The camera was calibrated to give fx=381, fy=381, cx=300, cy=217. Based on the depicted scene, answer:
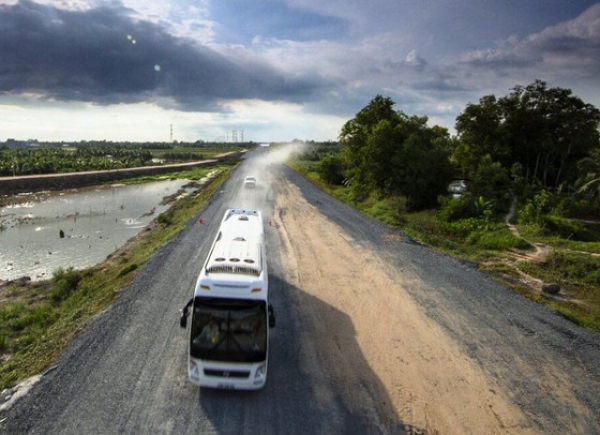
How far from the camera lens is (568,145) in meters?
41.7

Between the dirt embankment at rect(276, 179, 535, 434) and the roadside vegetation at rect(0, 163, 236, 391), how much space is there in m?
8.42

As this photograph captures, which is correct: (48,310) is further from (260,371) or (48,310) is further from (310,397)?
(310,397)

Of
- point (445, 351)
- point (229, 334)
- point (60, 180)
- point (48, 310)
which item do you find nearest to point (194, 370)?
point (229, 334)

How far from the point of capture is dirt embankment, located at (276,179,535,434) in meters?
9.59

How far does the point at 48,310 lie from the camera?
17.9 metres

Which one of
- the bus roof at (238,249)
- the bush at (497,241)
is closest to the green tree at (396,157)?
the bush at (497,241)

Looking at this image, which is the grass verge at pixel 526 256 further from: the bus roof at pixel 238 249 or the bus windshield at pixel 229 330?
the bus windshield at pixel 229 330

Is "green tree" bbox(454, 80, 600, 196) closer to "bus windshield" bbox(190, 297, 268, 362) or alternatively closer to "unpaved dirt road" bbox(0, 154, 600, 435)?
"unpaved dirt road" bbox(0, 154, 600, 435)

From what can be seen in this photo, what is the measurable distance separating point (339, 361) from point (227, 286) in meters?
4.56

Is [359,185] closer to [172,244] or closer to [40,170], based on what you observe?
[172,244]

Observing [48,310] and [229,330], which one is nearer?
[229,330]

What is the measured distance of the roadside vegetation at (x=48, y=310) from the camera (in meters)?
12.2

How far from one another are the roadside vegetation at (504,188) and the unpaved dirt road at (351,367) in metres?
3.87

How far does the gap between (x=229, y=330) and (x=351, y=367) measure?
13.8 ft
